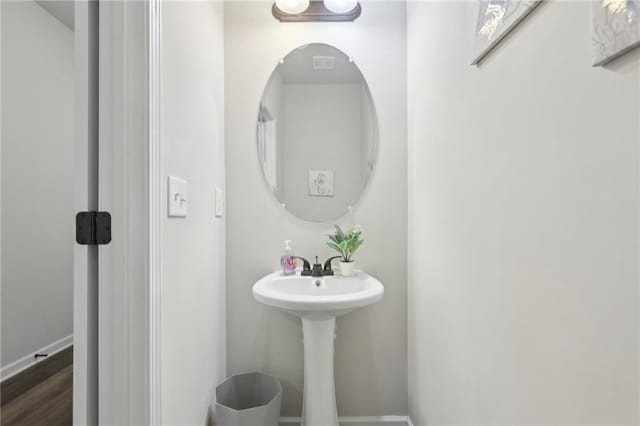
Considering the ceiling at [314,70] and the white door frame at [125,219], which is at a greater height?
the ceiling at [314,70]

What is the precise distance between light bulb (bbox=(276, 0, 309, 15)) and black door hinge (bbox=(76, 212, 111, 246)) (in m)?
1.24

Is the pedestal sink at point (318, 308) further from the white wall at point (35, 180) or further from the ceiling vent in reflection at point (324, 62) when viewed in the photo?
the white wall at point (35, 180)

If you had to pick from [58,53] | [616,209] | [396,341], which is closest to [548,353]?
[616,209]

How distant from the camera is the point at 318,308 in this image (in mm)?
1099

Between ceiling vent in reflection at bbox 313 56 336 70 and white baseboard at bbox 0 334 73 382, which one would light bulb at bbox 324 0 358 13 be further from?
white baseboard at bbox 0 334 73 382

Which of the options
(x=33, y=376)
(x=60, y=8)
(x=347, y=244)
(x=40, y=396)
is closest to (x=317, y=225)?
(x=347, y=244)

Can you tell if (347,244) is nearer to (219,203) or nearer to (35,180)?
(219,203)

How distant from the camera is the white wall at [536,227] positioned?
0.45 metres

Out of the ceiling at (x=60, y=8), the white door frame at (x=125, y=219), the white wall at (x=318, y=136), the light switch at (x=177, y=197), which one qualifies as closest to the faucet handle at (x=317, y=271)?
the white wall at (x=318, y=136)

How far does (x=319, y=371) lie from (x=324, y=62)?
1477mm

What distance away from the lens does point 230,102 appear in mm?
1535

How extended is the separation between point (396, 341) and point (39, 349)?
2.20 meters

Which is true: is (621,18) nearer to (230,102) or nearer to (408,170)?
(408,170)

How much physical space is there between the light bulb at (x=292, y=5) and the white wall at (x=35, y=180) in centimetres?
162
